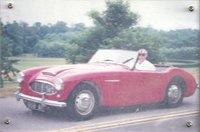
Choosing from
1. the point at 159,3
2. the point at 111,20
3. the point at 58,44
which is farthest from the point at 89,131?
the point at 159,3

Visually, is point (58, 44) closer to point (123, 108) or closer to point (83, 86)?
point (83, 86)

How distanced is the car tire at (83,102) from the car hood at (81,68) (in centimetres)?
21

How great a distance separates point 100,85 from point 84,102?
28cm

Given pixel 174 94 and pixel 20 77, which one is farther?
pixel 174 94

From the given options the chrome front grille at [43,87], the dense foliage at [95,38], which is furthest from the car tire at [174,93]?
the chrome front grille at [43,87]

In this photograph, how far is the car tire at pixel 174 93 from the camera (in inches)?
180

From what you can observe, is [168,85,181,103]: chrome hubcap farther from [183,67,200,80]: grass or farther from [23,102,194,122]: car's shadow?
[183,67,200,80]: grass

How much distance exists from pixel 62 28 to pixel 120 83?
3.27ft

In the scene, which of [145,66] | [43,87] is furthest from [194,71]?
[43,87]

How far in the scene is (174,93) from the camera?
4.61m

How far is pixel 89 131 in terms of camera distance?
4203 mm

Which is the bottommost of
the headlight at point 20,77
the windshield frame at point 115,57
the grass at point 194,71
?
the headlight at point 20,77

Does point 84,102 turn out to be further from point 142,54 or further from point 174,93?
point 174,93

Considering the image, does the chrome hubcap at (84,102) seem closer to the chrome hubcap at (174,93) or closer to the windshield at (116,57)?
the windshield at (116,57)
